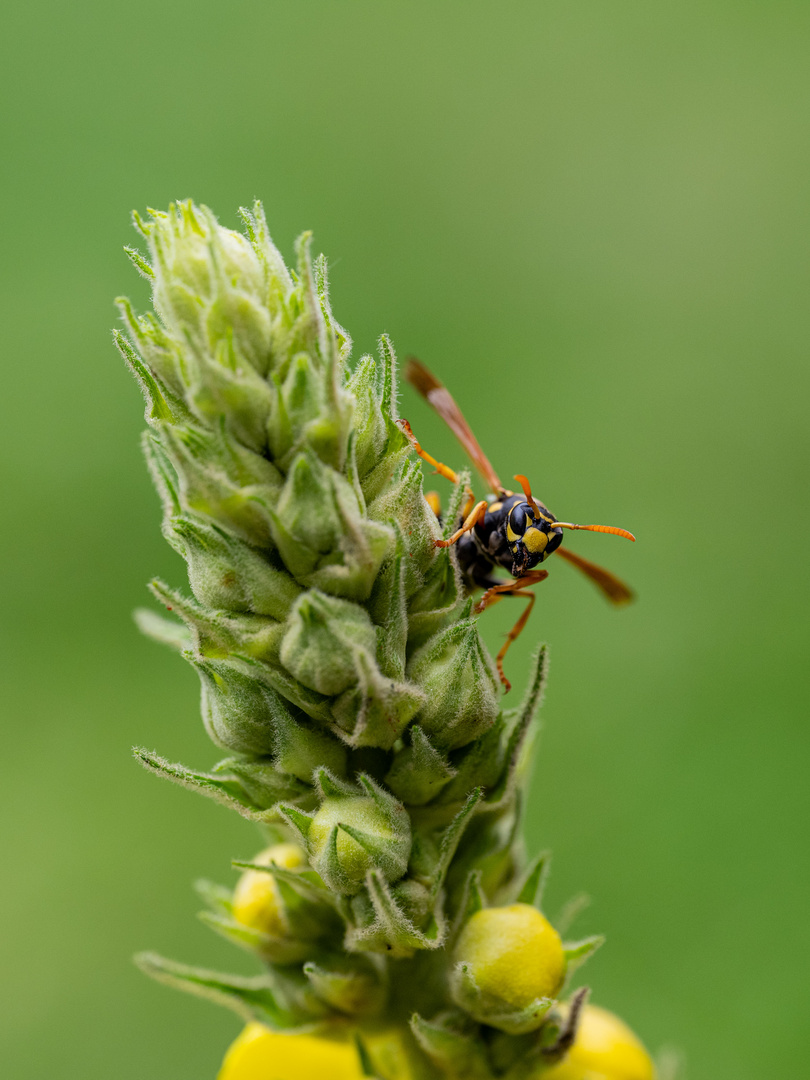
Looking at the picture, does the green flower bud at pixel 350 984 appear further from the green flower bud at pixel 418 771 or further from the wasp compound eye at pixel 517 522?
the wasp compound eye at pixel 517 522

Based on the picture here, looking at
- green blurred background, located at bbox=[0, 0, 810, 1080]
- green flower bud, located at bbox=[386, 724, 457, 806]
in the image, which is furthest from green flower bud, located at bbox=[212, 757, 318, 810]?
green blurred background, located at bbox=[0, 0, 810, 1080]

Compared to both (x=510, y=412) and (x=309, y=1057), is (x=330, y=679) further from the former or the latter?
(x=510, y=412)

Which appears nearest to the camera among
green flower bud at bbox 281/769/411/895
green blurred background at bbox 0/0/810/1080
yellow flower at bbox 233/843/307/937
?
green flower bud at bbox 281/769/411/895

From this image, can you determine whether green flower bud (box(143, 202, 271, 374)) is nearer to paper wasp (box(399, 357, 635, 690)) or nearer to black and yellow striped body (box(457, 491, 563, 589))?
paper wasp (box(399, 357, 635, 690))

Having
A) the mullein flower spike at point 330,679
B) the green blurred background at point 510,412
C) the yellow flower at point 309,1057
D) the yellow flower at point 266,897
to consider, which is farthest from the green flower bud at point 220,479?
the green blurred background at point 510,412

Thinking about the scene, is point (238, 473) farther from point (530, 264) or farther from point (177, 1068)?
point (530, 264)

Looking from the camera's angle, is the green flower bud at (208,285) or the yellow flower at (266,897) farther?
the yellow flower at (266,897)
